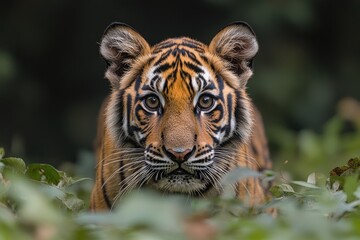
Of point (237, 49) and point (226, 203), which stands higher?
point (237, 49)

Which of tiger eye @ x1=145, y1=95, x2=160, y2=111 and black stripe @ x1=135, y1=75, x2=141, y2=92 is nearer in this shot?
tiger eye @ x1=145, y1=95, x2=160, y2=111

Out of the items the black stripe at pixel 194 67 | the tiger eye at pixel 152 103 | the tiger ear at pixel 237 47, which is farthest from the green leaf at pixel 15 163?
the tiger ear at pixel 237 47

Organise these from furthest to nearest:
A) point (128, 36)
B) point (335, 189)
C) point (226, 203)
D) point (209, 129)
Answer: point (128, 36) < point (209, 129) < point (335, 189) < point (226, 203)

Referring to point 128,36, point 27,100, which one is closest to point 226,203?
point 128,36

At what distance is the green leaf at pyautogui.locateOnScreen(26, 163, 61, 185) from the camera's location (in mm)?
4289

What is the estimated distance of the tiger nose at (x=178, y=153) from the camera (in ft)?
16.1

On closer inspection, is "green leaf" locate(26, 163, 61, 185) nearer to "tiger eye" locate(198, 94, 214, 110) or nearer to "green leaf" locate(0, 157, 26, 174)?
"green leaf" locate(0, 157, 26, 174)

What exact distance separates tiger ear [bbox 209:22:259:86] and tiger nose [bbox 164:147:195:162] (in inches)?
32.6

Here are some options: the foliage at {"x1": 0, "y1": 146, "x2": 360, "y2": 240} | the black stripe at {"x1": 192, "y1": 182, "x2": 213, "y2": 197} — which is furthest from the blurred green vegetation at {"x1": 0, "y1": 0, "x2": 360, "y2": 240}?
the foliage at {"x1": 0, "y1": 146, "x2": 360, "y2": 240}

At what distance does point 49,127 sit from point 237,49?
8.54m

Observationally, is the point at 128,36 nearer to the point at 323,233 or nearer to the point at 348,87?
the point at 323,233

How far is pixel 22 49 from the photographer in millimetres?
13992

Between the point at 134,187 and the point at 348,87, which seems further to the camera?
the point at 348,87

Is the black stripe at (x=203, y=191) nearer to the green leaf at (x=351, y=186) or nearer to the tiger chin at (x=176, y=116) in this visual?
the tiger chin at (x=176, y=116)
